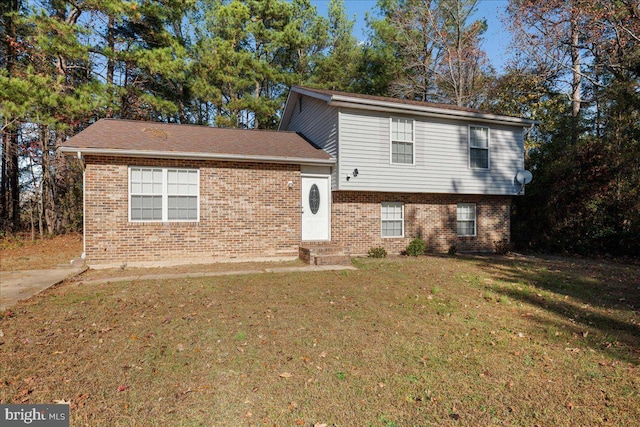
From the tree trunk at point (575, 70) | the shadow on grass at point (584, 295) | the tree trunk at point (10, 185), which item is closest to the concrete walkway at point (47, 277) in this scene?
the shadow on grass at point (584, 295)

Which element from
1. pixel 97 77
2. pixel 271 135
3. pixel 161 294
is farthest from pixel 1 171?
pixel 161 294

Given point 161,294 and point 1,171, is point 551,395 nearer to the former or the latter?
point 161,294

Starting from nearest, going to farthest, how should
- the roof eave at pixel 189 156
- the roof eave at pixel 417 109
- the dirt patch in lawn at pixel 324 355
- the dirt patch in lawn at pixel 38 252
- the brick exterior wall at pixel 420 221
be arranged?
the dirt patch in lawn at pixel 324 355 < the roof eave at pixel 189 156 < the dirt patch in lawn at pixel 38 252 < the roof eave at pixel 417 109 < the brick exterior wall at pixel 420 221

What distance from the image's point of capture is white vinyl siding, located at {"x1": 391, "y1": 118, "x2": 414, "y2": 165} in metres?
11.6

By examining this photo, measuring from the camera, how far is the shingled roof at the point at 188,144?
9.05m

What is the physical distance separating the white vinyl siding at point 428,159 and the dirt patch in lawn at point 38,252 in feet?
28.2

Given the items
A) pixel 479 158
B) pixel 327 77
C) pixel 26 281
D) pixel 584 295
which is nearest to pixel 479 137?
pixel 479 158

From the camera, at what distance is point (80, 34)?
1560 cm

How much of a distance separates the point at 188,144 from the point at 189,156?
0.96 metres

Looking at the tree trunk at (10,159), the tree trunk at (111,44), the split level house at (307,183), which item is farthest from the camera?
the tree trunk at (111,44)

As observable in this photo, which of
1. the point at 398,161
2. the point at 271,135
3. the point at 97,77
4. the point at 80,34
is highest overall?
the point at 80,34

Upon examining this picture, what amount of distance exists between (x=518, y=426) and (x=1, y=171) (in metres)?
23.8

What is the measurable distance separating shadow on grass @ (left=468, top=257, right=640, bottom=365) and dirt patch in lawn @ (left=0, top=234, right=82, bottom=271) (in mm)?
10904

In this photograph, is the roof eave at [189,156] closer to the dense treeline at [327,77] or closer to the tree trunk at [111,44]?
the dense treeline at [327,77]
